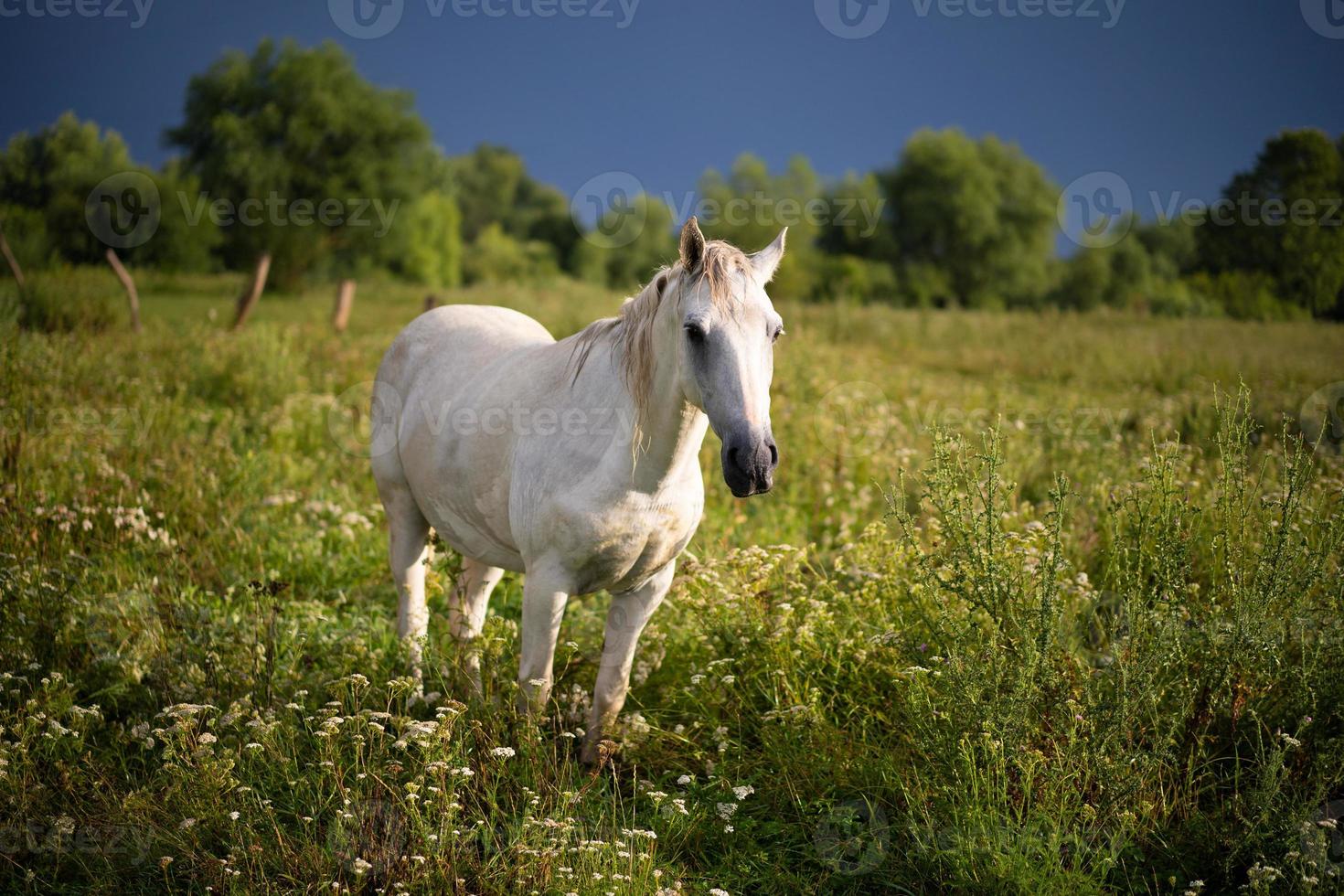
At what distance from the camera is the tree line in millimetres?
8844

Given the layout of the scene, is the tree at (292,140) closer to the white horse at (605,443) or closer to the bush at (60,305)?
the bush at (60,305)

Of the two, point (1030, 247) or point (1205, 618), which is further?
point (1030, 247)

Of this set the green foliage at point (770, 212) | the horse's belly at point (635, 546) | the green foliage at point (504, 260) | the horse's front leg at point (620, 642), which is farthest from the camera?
the green foliage at point (504, 260)

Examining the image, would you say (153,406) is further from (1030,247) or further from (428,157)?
(1030,247)

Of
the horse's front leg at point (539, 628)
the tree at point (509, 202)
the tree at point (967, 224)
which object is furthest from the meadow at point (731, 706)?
the tree at point (509, 202)

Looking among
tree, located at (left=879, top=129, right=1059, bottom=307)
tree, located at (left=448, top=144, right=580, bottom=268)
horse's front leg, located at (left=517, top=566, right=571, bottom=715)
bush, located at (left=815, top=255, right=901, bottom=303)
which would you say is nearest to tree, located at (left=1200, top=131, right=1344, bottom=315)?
horse's front leg, located at (left=517, top=566, right=571, bottom=715)

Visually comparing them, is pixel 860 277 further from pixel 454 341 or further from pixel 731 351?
pixel 731 351

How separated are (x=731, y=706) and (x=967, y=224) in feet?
151

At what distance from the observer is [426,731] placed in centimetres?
253

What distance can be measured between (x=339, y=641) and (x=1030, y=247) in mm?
50433

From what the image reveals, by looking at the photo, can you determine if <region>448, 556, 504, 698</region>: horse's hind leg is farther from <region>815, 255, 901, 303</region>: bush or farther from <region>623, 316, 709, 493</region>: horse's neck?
<region>815, 255, 901, 303</region>: bush

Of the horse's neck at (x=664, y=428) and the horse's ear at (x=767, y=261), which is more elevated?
the horse's ear at (x=767, y=261)

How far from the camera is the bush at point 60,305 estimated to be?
11.1m

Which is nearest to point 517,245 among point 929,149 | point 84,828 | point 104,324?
point 929,149
